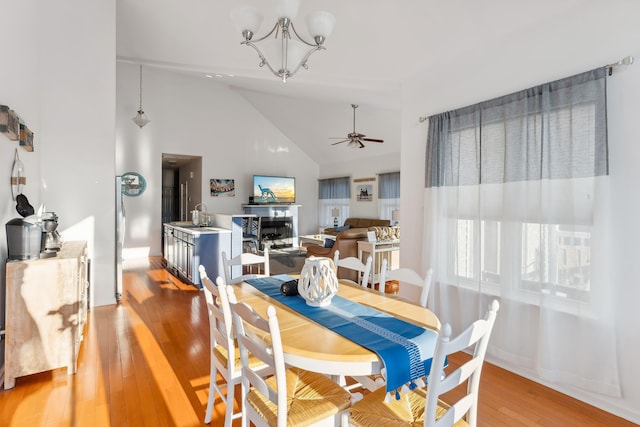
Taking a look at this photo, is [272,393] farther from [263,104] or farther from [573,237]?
[263,104]

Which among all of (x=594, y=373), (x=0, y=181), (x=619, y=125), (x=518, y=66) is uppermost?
(x=518, y=66)

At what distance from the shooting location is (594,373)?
2.13 meters

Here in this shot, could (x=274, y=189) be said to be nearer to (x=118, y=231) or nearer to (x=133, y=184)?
(x=133, y=184)

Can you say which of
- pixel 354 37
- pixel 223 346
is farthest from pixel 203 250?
pixel 354 37

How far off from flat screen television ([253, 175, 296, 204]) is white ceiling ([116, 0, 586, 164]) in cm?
286

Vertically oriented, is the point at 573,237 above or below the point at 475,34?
below

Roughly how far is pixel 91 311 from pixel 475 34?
490cm

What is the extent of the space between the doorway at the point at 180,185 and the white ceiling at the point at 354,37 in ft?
10.5

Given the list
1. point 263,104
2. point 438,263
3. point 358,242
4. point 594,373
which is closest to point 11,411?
point 438,263

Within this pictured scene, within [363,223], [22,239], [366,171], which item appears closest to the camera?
[22,239]

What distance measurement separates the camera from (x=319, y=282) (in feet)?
5.88

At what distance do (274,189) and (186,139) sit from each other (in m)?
2.63

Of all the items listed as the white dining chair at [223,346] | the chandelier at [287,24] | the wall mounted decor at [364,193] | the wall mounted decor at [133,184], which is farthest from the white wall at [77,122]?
the wall mounted decor at [364,193]

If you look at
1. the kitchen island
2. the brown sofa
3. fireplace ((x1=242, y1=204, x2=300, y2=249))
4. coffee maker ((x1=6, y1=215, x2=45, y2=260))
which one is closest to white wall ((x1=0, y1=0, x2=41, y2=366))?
coffee maker ((x1=6, y1=215, x2=45, y2=260))
